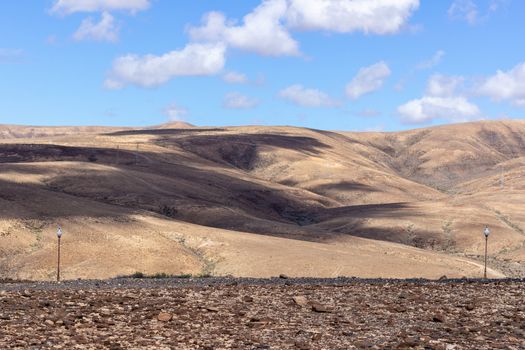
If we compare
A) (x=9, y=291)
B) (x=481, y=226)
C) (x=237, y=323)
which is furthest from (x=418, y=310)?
(x=481, y=226)

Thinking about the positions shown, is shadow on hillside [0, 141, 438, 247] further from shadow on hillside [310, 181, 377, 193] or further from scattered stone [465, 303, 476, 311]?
scattered stone [465, 303, 476, 311]

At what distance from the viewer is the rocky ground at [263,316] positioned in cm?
1734

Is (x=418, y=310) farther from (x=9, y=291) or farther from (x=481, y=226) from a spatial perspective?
(x=481, y=226)

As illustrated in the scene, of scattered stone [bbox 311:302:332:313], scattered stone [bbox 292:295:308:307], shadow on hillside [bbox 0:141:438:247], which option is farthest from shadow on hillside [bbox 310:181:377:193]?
scattered stone [bbox 311:302:332:313]

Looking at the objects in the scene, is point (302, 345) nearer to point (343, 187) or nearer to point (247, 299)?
point (247, 299)

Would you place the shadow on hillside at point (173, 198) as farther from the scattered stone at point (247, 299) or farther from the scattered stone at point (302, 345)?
the scattered stone at point (302, 345)

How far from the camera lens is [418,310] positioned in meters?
21.7

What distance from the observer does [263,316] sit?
20453mm

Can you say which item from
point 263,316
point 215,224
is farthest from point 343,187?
point 263,316

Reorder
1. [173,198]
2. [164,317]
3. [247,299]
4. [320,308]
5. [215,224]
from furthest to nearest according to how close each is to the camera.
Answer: [173,198]
[215,224]
[247,299]
[320,308]
[164,317]

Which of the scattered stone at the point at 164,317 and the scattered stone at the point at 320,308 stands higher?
the scattered stone at the point at 320,308

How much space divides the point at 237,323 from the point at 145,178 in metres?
115

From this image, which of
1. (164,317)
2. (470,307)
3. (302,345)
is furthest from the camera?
(470,307)

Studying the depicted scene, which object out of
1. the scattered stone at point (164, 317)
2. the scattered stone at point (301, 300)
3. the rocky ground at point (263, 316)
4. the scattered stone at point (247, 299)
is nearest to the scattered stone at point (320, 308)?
the rocky ground at point (263, 316)
